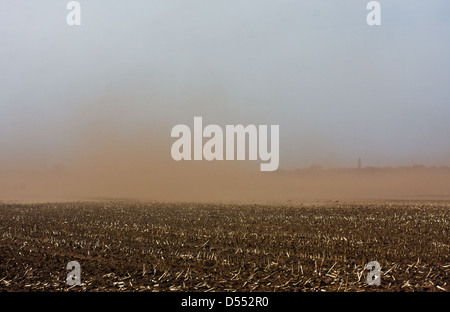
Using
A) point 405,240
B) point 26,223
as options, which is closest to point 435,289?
point 405,240

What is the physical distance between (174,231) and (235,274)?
9359 millimetres

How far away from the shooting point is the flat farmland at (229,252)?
12195mm

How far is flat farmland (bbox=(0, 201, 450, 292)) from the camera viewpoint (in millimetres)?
12195

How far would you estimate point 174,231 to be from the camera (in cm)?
2175

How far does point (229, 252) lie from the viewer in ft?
53.4

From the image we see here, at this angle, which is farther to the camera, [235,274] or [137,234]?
[137,234]
